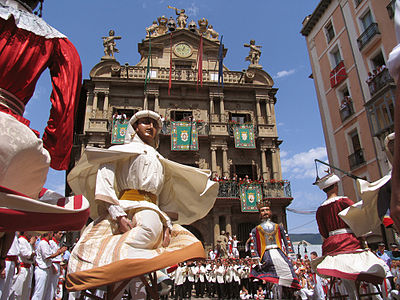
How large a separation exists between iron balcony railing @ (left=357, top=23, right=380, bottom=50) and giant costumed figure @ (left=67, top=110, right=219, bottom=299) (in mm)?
17725

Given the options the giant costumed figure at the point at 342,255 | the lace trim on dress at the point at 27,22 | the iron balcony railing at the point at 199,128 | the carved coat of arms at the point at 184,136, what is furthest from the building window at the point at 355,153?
the lace trim on dress at the point at 27,22

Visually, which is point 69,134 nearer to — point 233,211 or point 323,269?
point 323,269

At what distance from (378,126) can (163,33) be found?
56.7 feet

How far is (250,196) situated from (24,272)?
13.8 metres

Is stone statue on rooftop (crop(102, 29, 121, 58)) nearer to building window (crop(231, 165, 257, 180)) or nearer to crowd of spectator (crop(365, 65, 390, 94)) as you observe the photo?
building window (crop(231, 165, 257, 180))

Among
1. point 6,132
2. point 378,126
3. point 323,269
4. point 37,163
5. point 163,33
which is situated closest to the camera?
point 6,132

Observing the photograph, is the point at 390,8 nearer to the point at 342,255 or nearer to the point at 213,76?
the point at 213,76

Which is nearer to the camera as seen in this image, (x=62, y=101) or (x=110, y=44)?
(x=62, y=101)

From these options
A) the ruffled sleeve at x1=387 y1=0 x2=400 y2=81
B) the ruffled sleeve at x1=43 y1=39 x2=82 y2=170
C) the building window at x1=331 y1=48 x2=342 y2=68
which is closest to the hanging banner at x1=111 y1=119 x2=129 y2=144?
the building window at x1=331 y1=48 x2=342 y2=68

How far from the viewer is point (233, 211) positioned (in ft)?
63.7

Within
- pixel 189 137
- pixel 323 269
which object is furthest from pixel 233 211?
pixel 323 269

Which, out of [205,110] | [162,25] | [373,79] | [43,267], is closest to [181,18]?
[162,25]

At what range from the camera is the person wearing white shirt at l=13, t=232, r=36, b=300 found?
21.9 ft

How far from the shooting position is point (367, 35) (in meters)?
17.9
